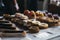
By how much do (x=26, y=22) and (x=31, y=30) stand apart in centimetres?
13

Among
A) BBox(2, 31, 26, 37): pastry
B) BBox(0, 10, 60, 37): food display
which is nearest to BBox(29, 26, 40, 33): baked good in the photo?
BBox(0, 10, 60, 37): food display

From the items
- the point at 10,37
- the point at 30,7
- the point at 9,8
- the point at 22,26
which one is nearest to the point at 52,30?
the point at 22,26

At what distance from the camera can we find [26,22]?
1300mm

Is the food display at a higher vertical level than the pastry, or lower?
higher

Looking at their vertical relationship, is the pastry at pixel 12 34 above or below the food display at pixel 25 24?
below

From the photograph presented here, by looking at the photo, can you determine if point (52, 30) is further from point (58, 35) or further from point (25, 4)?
point (25, 4)

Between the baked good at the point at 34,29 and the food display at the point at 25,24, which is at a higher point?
the food display at the point at 25,24

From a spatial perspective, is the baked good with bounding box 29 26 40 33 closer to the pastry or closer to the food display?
the food display

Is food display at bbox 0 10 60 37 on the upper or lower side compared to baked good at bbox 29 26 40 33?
upper

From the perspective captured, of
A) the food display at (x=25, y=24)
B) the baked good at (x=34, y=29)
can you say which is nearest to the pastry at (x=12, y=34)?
the food display at (x=25, y=24)

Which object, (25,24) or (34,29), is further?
(25,24)

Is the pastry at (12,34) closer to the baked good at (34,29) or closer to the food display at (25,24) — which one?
the food display at (25,24)

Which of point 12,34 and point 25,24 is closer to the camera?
point 12,34

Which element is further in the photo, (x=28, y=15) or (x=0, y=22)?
(x=28, y=15)
